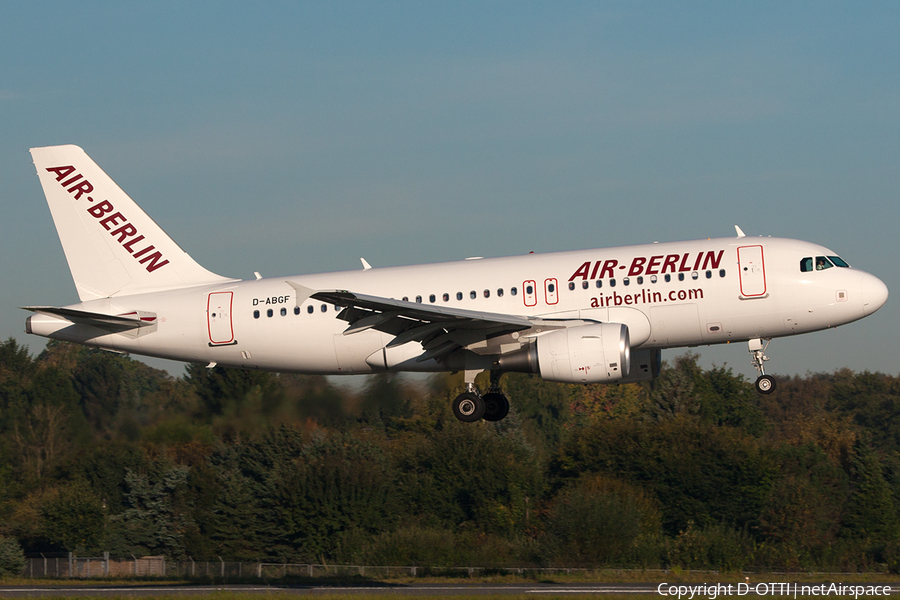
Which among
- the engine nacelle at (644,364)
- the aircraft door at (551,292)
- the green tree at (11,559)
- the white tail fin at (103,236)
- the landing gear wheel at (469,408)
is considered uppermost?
the white tail fin at (103,236)

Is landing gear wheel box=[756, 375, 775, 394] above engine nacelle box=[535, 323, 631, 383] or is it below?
below

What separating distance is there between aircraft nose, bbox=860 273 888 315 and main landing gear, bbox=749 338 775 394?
9.61 feet

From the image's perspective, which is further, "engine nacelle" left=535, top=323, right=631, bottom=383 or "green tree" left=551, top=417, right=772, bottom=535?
"green tree" left=551, top=417, right=772, bottom=535

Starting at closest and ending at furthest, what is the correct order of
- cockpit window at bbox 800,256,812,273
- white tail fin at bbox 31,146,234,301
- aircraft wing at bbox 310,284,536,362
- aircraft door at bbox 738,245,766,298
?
aircraft wing at bbox 310,284,536,362
aircraft door at bbox 738,245,766,298
cockpit window at bbox 800,256,812,273
white tail fin at bbox 31,146,234,301

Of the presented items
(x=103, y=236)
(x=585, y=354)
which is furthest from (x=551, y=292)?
(x=103, y=236)

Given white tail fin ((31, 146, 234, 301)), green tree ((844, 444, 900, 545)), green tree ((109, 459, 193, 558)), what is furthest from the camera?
green tree ((844, 444, 900, 545))

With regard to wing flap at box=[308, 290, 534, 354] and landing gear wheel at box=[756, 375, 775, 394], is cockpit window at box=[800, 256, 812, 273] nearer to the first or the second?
landing gear wheel at box=[756, 375, 775, 394]

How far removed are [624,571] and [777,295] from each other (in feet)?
91.4

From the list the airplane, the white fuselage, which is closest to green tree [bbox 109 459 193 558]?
the airplane

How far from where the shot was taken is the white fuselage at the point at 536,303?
102ft

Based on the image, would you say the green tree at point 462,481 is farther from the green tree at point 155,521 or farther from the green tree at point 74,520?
the green tree at point 74,520

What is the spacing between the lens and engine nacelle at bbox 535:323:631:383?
2984 centimetres

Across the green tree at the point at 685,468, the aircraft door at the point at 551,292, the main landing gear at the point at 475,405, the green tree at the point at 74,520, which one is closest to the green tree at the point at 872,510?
the green tree at the point at 685,468

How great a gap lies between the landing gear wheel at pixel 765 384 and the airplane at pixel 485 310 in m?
0.04
